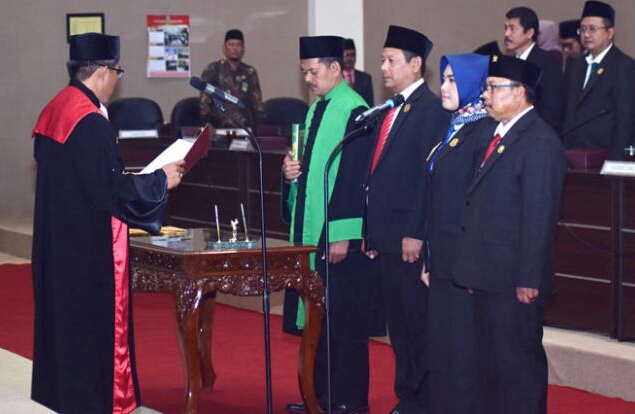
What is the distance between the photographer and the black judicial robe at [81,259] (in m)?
4.61

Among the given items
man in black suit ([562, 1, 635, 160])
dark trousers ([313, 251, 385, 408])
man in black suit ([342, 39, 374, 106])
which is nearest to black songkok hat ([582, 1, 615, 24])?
man in black suit ([562, 1, 635, 160])

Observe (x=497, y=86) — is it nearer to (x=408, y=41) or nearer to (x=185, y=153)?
(x=408, y=41)

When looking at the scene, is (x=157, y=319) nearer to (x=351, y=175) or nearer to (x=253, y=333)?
(x=253, y=333)

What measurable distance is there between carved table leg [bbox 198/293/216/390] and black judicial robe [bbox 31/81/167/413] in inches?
45.3

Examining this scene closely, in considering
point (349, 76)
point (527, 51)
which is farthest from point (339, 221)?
point (349, 76)

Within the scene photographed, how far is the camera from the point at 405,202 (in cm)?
510

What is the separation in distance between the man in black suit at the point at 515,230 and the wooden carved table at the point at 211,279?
3.07 feet

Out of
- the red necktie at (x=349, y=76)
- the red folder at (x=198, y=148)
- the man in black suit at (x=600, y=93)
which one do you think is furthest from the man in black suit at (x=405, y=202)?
the red necktie at (x=349, y=76)

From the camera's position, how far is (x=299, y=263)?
17.3 feet

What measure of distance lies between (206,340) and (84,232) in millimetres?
1537

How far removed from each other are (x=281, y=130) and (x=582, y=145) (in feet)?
8.69

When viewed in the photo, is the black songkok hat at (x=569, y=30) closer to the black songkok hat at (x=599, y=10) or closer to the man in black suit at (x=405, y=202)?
the black songkok hat at (x=599, y=10)

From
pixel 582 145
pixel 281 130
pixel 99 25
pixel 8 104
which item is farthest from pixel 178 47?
pixel 582 145

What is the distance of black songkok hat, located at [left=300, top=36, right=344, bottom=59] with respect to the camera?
5.27 m
